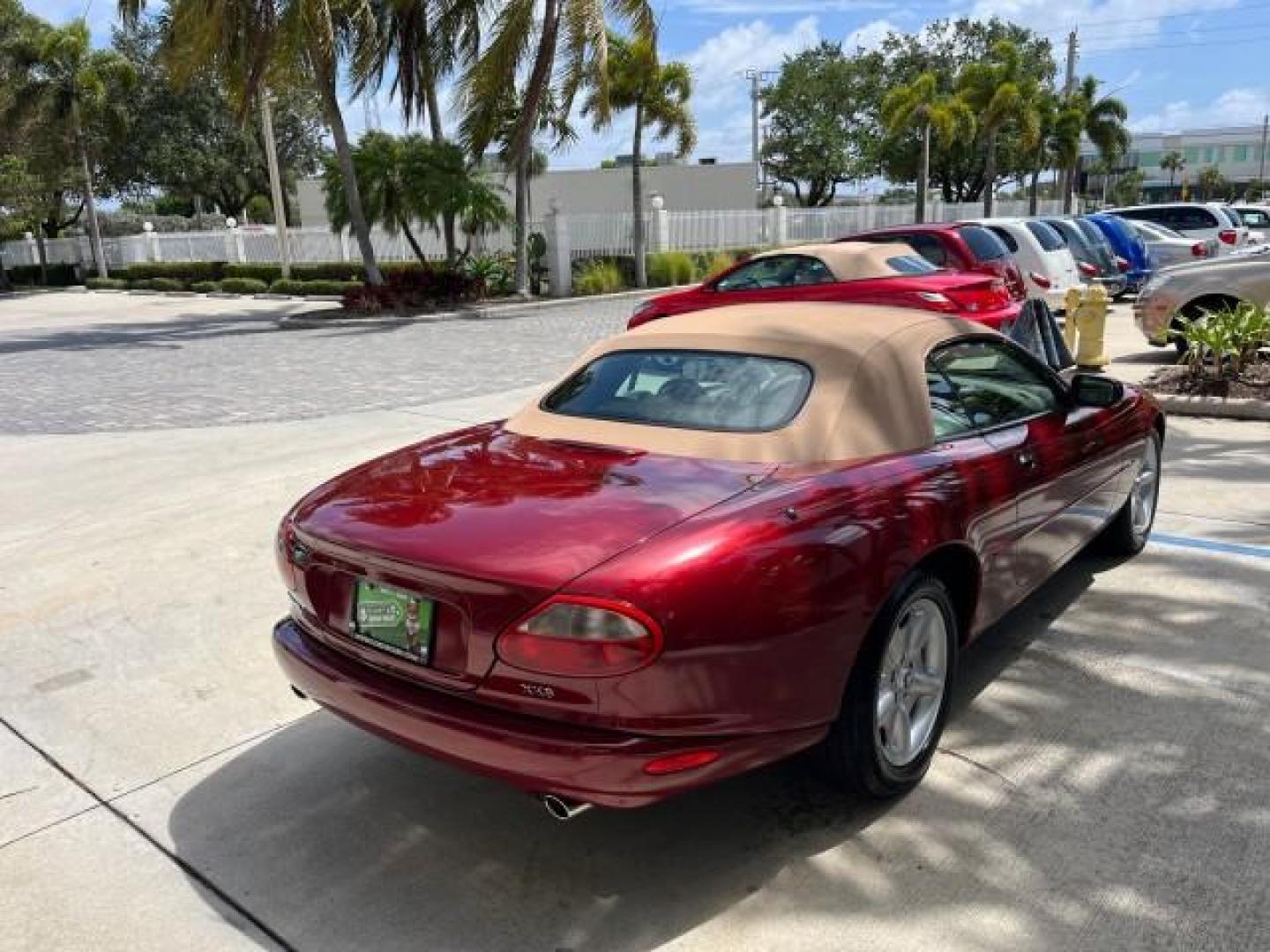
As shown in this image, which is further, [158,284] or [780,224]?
[158,284]

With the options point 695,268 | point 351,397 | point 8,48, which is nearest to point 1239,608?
point 351,397

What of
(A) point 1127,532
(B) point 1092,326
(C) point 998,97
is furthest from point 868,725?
(C) point 998,97

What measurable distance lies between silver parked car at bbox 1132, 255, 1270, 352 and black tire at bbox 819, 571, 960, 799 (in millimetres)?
9104

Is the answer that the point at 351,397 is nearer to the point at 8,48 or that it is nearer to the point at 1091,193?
the point at 8,48

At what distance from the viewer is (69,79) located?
34438mm

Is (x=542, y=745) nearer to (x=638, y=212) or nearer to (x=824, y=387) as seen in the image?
(x=824, y=387)

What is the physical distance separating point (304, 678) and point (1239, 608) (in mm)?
4010

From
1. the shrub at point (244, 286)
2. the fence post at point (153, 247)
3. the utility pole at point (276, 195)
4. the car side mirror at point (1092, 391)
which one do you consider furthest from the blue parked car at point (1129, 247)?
the fence post at point (153, 247)

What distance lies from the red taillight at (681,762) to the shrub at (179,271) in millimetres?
33627

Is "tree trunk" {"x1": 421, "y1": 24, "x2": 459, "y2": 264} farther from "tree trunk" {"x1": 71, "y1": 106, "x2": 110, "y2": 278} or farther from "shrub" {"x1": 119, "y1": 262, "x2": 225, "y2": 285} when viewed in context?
"tree trunk" {"x1": 71, "y1": 106, "x2": 110, "y2": 278}

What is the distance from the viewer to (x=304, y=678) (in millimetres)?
3145

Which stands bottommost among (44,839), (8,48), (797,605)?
(44,839)

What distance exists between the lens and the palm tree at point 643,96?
23.9 metres

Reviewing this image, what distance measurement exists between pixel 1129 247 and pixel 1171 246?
1.75 meters
